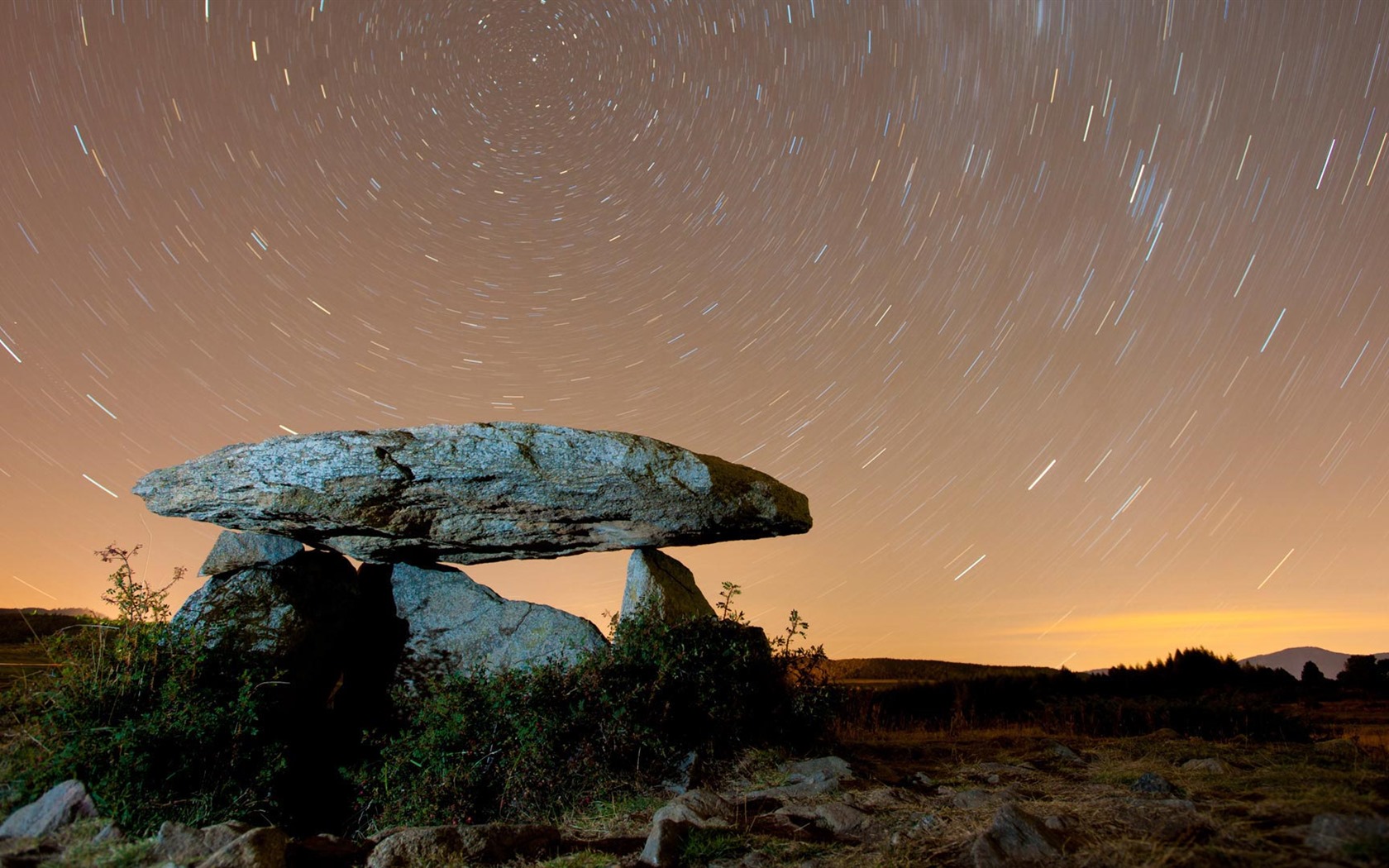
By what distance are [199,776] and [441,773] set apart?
101 inches

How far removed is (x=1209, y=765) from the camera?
9.38 meters

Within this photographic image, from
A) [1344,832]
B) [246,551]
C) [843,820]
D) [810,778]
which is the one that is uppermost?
[246,551]

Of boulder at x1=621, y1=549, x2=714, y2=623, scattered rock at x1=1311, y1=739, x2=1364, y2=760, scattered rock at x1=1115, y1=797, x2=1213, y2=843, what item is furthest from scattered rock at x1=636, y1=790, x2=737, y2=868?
scattered rock at x1=1311, y1=739, x2=1364, y2=760

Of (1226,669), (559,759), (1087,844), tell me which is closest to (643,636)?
(559,759)

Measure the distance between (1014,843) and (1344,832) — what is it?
181 cm

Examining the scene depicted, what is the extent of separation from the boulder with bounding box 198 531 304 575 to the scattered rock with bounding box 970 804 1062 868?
1123 cm

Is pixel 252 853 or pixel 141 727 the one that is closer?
pixel 252 853

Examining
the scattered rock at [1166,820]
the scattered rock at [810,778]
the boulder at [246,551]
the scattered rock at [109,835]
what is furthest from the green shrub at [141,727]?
the scattered rock at [1166,820]

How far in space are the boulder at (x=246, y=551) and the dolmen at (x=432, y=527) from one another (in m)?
0.02

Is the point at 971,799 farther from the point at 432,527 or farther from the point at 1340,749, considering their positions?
the point at 432,527

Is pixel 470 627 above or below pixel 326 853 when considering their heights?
above

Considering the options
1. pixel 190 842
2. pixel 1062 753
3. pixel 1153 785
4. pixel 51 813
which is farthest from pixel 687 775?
pixel 51 813

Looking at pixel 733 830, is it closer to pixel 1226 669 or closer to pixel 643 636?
pixel 643 636

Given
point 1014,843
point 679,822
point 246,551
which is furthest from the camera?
point 246,551
